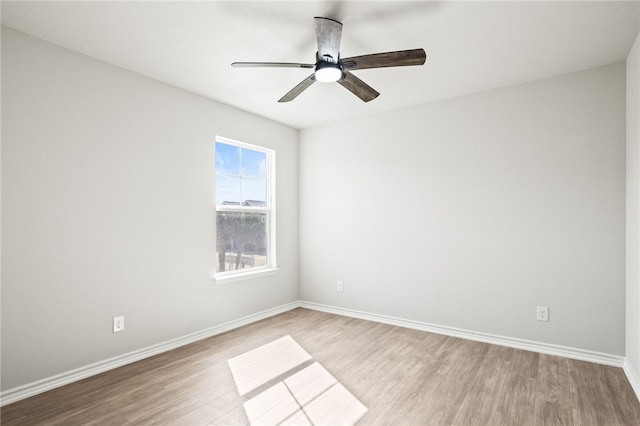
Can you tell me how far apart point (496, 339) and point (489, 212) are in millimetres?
1265

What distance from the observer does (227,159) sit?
13.1 ft

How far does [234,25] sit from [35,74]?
4.90 ft

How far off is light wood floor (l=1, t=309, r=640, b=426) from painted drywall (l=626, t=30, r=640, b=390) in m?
0.31

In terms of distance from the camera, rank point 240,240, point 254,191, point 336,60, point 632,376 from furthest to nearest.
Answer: point 254,191, point 240,240, point 632,376, point 336,60

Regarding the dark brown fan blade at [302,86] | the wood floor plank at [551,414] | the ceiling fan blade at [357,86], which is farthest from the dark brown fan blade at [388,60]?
the wood floor plank at [551,414]

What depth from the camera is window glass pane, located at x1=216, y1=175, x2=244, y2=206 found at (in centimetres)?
388

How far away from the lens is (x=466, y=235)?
3.58m

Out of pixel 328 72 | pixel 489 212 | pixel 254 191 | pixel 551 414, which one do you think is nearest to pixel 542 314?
pixel 489 212

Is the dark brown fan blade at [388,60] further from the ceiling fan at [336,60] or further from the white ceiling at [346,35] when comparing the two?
the white ceiling at [346,35]

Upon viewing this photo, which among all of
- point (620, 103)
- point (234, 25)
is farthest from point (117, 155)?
point (620, 103)

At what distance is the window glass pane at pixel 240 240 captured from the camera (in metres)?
3.87

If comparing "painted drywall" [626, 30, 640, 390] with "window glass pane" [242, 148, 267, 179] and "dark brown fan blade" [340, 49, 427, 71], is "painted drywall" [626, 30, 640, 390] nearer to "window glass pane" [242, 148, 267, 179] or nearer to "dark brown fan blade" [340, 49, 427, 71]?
"dark brown fan blade" [340, 49, 427, 71]

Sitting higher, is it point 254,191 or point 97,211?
point 254,191

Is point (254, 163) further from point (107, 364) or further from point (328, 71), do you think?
point (107, 364)
